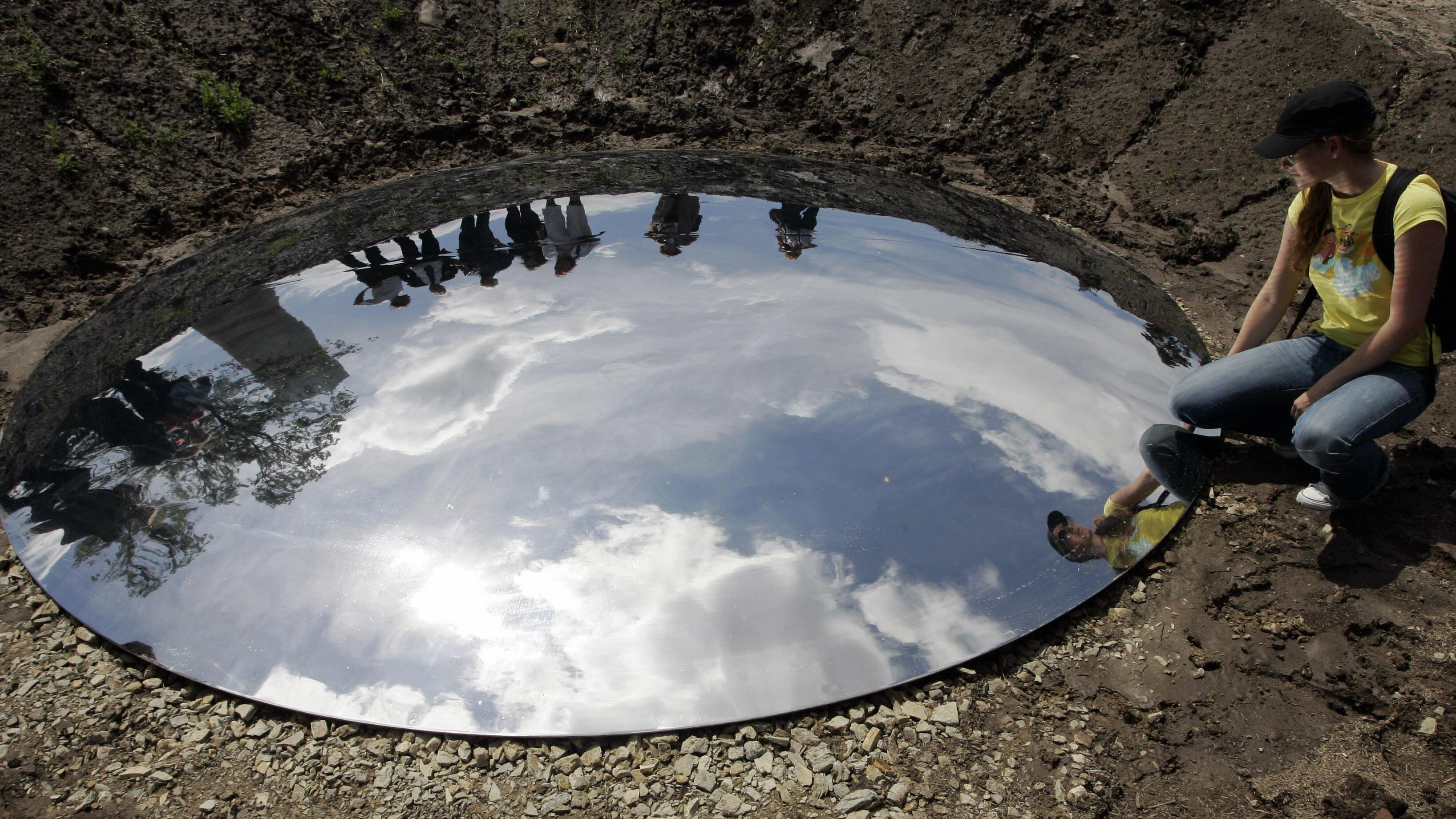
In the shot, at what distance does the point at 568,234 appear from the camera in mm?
3957

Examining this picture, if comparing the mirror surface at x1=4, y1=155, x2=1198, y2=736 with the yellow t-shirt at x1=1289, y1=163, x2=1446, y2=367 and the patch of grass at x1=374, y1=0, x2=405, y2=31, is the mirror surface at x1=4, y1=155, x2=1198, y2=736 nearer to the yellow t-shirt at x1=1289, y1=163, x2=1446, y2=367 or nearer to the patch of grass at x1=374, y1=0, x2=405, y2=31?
the yellow t-shirt at x1=1289, y1=163, x2=1446, y2=367

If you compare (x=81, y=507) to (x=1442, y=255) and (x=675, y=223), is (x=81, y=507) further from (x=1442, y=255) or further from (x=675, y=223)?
(x=1442, y=255)

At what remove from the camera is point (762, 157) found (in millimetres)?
5609

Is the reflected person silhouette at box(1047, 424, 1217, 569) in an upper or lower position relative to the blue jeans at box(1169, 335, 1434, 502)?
lower

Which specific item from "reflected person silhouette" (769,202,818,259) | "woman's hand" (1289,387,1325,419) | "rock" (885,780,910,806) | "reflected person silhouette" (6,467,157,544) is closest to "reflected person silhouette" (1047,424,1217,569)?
"woman's hand" (1289,387,1325,419)

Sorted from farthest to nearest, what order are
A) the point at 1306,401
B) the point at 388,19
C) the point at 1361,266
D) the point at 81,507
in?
the point at 388,19, the point at 1306,401, the point at 1361,266, the point at 81,507

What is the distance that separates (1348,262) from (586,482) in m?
3.49

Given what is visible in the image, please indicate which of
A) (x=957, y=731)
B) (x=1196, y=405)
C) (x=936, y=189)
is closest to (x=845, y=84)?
(x=936, y=189)

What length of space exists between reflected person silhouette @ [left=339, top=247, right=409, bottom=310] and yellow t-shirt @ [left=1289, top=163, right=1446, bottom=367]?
415 cm

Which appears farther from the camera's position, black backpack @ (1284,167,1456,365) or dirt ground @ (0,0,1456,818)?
black backpack @ (1284,167,1456,365)

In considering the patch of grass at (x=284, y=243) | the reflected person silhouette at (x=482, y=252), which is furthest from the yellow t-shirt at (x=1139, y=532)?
the patch of grass at (x=284, y=243)

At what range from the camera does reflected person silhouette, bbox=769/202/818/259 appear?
393 cm

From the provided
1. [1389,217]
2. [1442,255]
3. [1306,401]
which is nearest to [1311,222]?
[1389,217]

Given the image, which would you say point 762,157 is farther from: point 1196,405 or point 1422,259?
point 1422,259
